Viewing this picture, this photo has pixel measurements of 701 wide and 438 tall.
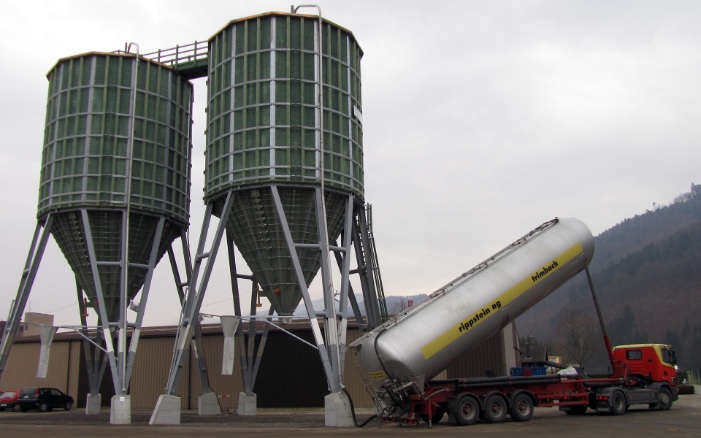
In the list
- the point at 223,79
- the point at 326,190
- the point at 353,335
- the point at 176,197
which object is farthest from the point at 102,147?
the point at 353,335

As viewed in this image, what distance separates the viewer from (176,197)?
104 ft

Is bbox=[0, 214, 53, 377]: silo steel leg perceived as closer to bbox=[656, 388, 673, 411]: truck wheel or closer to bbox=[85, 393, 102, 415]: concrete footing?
bbox=[85, 393, 102, 415]: concrete footing

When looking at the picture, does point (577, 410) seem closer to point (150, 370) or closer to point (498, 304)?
point (498, 304)

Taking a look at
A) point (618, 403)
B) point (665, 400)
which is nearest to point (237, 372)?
point (618, 403)

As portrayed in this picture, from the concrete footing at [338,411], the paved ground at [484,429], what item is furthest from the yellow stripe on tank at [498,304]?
the concrete footing at [338,411]

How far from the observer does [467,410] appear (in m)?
21.0

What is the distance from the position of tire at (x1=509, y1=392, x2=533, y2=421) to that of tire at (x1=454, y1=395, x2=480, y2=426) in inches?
56.4

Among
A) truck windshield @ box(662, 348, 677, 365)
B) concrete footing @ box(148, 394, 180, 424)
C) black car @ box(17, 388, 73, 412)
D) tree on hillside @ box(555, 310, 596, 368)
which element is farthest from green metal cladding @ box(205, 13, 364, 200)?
tree on hillside @ box(555, 310, 596, 368)

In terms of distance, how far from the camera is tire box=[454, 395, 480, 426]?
20750 millimetres

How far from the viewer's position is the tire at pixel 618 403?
2422 centimetres

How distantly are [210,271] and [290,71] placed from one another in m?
8.95

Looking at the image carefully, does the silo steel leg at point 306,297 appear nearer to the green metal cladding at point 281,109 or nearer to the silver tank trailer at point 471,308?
the green metal cladding at point 281,109

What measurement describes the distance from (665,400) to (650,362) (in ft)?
5.21

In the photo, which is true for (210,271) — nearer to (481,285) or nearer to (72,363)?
(481,285)
